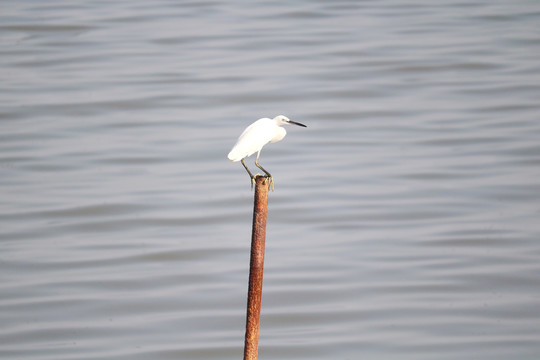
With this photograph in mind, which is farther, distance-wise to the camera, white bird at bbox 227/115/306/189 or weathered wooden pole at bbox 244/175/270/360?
white bird at bbox 227/115/306/189

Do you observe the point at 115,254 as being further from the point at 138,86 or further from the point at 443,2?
the point at 443,2

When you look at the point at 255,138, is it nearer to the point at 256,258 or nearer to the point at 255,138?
the point at 255,138

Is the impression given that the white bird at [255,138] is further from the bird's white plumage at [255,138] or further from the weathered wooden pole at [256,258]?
the weathered wooden pole at [256,258]

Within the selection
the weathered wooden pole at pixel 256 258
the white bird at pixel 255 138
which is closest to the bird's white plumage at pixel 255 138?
the white bird at pixel 255 138

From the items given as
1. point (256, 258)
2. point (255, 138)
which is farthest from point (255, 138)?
point (256, 258)

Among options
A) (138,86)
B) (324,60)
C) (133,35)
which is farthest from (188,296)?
(133,35)

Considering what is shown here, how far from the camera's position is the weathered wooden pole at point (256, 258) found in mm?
3883

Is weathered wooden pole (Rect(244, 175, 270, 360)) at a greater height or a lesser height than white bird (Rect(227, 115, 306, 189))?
lesser

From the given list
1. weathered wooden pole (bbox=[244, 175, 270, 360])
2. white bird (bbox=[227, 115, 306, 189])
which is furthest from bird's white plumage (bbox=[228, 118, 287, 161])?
weathered wooden pole (bbox=[244, 175, 270, 360])

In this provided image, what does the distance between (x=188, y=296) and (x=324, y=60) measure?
887 centimetres

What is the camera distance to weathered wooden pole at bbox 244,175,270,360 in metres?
3.88

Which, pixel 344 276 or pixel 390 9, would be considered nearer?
pixel 344 276

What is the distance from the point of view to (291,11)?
745 inches

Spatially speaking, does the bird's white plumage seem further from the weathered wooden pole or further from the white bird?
the weathered wooden pole
